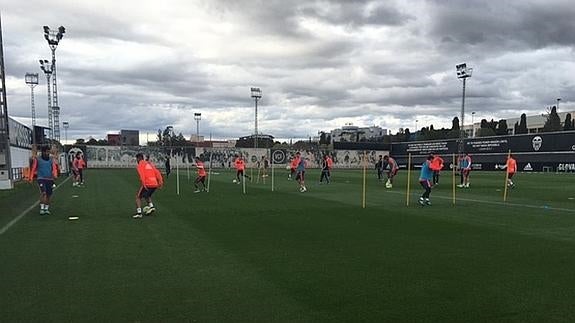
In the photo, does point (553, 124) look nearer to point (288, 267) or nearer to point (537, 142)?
point (537, 142)

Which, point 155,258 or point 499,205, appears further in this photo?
point 499,205

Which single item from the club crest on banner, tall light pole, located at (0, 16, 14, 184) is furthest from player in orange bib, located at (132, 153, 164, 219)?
the club crest on banner

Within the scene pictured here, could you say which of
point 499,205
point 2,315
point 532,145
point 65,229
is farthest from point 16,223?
point 532,145

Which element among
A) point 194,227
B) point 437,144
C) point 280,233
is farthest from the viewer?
point 437,144

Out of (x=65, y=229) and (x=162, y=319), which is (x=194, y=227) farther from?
(x=162, y=319)

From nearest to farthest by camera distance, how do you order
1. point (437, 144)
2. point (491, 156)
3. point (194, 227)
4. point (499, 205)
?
1. point (194, 227)
2. point (499, 205)
3. point (491, 156)
4. point (437, 144)

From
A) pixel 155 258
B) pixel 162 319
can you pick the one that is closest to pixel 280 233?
pixel 155 258

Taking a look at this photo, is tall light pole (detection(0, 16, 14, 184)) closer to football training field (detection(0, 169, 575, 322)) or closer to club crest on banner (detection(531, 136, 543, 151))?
football training field (detection(0, 169, 575, 322))

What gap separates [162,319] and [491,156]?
58.3 metres

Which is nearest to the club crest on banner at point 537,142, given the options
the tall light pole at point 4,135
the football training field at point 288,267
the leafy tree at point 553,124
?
the leafy tree at point 553,124

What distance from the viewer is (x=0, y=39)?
1016 inches

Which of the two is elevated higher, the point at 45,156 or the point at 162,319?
the point at 45,156

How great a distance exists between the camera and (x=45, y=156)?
14.4 m

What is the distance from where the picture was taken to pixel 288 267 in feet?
25.0
